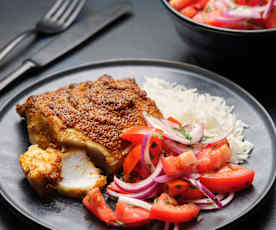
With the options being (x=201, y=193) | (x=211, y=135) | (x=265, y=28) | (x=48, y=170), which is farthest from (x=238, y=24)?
(x=48, y=170)

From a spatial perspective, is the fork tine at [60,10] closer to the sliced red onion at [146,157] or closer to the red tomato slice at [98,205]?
the sliced red onion at [146,157]

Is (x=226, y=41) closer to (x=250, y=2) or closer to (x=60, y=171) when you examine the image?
(x=250, y=2)

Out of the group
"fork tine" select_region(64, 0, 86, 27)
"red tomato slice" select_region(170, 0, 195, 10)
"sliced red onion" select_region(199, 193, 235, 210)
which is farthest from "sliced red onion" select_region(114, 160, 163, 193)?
"fork tine" select_region(64, 0, 86, 27)

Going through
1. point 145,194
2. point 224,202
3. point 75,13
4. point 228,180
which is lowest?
point 224,202

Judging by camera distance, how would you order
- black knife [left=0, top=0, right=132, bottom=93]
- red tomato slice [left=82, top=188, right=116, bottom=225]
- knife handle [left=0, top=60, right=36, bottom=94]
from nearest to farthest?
red tomato slice [left=82, top=188, right=116, bottom=225]
knife handle [left=0, top=60, right=36, bottom=94]
black knife [left=0, top=0, right=132, bottom=93]

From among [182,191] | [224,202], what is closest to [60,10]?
[182,191]

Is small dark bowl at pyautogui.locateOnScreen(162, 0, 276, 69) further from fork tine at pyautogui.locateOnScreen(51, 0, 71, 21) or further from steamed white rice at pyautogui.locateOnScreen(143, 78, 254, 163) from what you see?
fork tine at pyautogui.locateOnScreen(51, 0, 71, 21)
